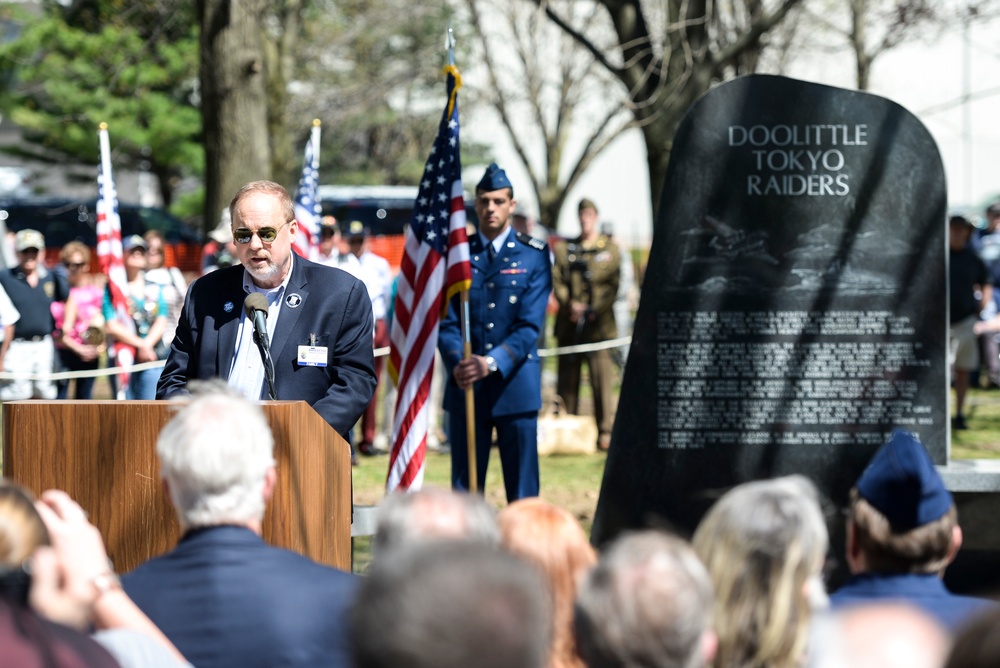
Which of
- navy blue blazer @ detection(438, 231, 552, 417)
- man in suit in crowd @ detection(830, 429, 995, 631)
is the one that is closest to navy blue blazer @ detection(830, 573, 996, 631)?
man in suit in crowd @ detection(830, 429, 995, 631)

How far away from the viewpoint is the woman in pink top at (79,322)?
1255 centimetres

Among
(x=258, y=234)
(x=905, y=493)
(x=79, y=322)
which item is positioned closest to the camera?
(x=905, y=493)

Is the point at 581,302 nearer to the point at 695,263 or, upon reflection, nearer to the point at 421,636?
the point at 695,263

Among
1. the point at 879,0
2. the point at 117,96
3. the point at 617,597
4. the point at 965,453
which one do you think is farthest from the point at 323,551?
the point at 117,96

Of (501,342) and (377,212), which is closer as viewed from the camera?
(501,342)

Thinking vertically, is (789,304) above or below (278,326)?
above

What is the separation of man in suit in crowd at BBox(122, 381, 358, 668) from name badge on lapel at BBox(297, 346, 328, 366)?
2018 mm

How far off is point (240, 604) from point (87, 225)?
1044 inches

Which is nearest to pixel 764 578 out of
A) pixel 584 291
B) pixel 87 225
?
pixel 584 291

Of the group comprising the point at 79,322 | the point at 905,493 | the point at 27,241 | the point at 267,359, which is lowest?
the point at 905,493

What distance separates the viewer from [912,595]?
10.5 ft

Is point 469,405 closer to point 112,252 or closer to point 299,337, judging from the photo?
point 299,337

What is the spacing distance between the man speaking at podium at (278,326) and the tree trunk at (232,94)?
7700 mm

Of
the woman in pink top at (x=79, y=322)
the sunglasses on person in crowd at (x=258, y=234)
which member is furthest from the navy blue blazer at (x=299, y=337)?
the woman in pink top at (x=79, y=322)
